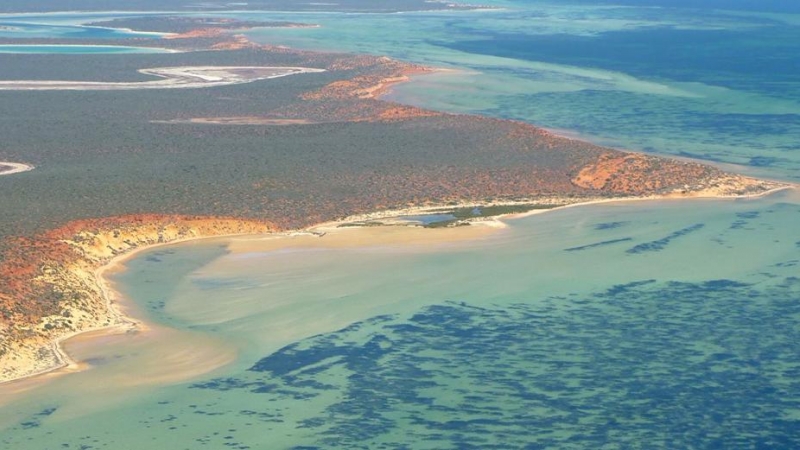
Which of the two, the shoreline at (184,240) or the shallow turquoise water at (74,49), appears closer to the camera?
the shoreline at (184,240)

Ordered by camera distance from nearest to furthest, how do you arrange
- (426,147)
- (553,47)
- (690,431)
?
(690,431), (426,147), (553,47)

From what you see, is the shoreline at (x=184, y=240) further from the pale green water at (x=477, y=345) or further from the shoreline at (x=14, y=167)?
the shoreline at (x=14, y=167)

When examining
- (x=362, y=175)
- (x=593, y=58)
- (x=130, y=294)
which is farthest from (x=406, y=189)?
(x=593, y=58)

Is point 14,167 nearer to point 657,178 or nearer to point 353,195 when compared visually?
point 353,195

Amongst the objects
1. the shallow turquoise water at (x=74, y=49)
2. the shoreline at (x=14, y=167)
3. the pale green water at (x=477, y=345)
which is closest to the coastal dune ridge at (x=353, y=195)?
→ the pale green water at (x=477, y=345)

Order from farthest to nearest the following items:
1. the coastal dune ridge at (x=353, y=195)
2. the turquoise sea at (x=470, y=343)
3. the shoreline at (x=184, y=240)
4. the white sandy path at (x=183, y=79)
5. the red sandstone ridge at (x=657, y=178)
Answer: the white sandy path at (x=183, y=79)
the red sandstone ridge at (x=657, y=178)
the coastal dune ridge at (x=353, y=195)
the shoreline at (x=184, y=240)
the turquoise sea at (x=470, y=343)

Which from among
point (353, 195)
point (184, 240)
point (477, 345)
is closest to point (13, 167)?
point (184, 240)

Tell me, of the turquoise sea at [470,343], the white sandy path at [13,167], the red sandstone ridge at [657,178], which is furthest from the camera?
the red sandstone ridge at [657,178]

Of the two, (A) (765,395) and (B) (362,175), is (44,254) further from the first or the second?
(A) (765,395)
